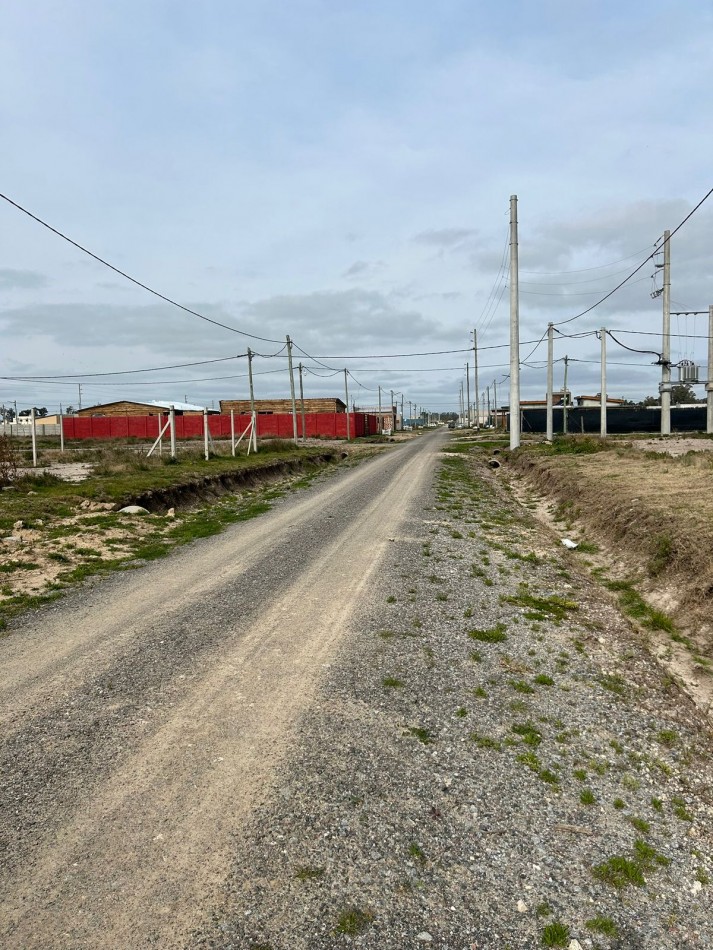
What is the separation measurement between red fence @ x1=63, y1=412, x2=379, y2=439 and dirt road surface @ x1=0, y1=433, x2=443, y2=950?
4725 cm

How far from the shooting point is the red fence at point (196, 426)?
2174 inches

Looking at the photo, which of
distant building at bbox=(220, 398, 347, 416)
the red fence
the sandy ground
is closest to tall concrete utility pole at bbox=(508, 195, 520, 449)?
the sandy ground

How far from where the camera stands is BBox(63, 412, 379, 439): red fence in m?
55.2

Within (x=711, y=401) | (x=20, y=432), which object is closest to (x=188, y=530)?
(x=711, y=401)

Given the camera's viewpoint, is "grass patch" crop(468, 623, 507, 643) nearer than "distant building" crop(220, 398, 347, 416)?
Yes

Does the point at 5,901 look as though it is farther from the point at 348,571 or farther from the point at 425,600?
the point at 348,571

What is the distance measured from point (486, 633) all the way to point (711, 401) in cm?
3956

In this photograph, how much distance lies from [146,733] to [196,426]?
182 ft

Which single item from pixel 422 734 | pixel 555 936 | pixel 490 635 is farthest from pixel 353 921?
pixel 490 635

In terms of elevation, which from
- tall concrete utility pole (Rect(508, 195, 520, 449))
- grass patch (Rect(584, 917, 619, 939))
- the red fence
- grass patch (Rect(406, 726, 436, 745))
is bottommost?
grass patch (Rect(584, 917, 619, 939))

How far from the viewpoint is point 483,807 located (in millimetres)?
3166

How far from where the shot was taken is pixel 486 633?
18.9 feet

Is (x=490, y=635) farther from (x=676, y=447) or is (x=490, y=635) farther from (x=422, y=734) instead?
(x=676, y=447)

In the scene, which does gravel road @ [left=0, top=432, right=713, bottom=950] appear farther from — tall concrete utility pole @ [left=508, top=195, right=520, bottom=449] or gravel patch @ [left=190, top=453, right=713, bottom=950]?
tall concrete utility pole @ [left=508, top=195, right=520, bottom=449]
